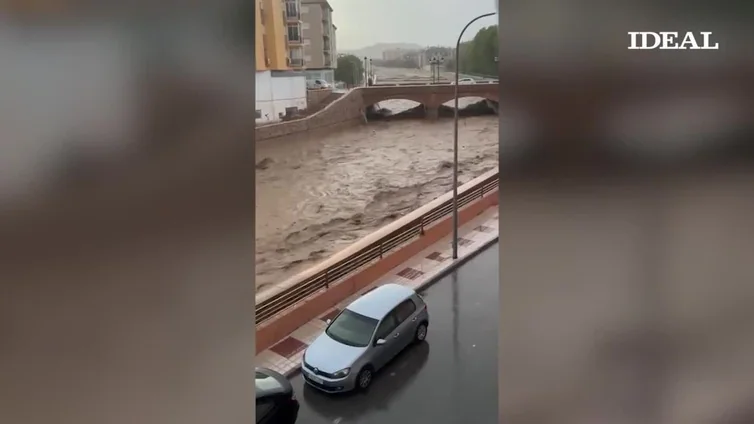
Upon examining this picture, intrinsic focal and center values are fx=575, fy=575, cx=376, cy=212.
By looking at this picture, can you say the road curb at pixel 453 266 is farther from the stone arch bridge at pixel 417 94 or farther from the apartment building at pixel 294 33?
the apartment building at pixel 294 33

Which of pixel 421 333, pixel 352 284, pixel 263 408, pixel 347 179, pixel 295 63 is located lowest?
pixel 263 408

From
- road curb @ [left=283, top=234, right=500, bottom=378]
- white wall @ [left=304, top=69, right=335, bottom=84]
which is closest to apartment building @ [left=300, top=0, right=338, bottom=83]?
white wall @ [left=304, top=69, right=335, bottom=84]

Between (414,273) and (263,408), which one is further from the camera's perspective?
(414,273)

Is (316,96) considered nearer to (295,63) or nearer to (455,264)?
(295,63)

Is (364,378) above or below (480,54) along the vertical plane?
below

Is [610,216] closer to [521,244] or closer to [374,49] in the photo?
[521,244]

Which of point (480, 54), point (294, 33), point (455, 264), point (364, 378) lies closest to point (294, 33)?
point (294, 33)

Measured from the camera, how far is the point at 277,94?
3.90 ft

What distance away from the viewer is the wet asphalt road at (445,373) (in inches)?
45.5

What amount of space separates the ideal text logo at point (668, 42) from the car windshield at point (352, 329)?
747 millimetres

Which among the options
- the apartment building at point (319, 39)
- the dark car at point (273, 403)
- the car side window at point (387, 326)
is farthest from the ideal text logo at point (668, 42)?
the dark car at point (273, 403)

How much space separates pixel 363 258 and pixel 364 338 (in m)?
0.17

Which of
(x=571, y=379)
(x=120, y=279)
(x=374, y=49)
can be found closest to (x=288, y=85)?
(x=374, y=49)

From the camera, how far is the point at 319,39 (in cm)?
122
